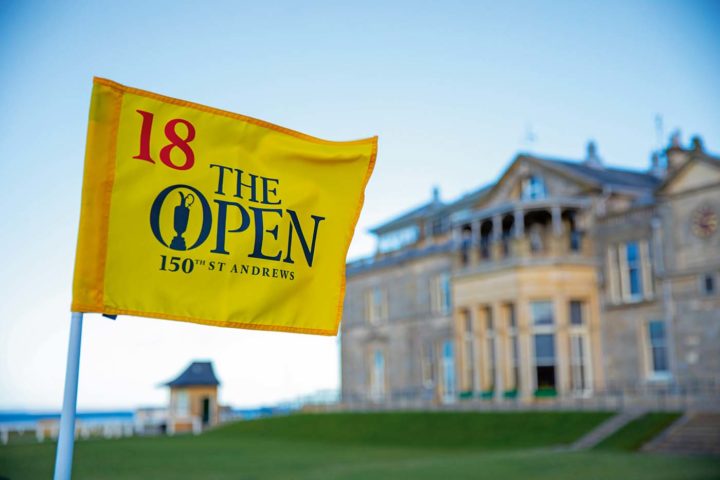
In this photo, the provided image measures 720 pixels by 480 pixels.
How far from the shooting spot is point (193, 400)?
5628cm

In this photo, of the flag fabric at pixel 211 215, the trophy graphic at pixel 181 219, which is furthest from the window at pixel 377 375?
the trophy graphic at pixel 181 219

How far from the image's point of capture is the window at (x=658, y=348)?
3572cm

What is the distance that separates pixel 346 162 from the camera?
5.79 meters

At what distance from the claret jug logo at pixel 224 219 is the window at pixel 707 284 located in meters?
32.1

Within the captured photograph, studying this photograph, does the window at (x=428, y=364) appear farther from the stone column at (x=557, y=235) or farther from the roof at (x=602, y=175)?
the stone column at (x=557, y=235)

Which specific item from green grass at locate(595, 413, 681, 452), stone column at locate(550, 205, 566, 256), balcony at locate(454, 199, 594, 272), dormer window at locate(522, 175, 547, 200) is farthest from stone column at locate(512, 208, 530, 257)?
green grass at locate(595, 413, 681, 452)

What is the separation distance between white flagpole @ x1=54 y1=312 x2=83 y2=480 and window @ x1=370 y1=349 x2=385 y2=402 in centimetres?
5016

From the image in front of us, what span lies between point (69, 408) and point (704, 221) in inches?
1352

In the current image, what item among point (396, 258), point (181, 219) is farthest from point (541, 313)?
point (181, 219)

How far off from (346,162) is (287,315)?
1195mm

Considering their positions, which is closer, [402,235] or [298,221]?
[298,221]

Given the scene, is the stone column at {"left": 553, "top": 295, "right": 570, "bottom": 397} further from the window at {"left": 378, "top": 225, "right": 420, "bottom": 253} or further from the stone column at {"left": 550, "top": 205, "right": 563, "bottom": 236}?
the window at {"left": 378, "top": 225, "right": 420, "bottom": 253}

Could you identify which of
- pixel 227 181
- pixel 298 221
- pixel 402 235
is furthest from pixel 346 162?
pixel 402 235

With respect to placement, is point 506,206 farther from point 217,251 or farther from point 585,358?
point 217,251
